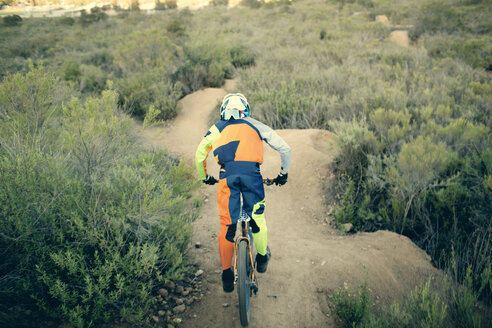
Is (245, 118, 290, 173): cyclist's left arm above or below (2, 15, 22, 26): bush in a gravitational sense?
below

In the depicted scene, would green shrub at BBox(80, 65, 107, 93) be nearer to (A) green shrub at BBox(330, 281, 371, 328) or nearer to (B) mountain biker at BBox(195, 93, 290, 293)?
(B) mountain biker at BBox(195, 93, 290, 293)

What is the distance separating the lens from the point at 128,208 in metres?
2.71

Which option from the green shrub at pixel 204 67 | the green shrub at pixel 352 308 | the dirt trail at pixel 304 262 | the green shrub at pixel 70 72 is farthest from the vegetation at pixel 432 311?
the green shrub at pixel 70 72

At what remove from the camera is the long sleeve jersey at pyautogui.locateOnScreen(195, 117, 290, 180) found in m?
2.46

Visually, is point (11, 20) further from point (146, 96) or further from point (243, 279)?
point (243, 279)

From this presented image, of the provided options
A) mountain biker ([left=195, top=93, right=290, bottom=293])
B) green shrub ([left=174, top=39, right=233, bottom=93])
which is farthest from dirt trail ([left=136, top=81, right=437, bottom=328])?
green shrub ([left=174, top=39, right=233, bottom=93])

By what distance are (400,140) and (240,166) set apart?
3686 mm

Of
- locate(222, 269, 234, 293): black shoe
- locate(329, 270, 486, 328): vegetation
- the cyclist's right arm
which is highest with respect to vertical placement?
the cyclist's right arm

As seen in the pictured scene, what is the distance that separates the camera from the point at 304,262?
348cm

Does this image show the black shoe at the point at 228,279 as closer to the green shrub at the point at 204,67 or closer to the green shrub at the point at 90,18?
the green shrub at the point at 204,67

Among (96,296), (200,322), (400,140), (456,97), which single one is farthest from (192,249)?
(456,97)

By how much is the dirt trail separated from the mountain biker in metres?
0.53

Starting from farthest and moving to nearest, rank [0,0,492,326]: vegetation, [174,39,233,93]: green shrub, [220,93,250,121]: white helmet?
[174,39,233,93]: green shrub
[220,93,250,121]: white helmet
[0,0,492,326]: vegetation

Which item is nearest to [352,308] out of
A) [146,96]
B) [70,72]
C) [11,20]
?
[146,96]
